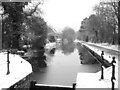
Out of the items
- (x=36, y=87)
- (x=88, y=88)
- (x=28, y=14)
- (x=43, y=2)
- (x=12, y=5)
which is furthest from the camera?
(x=43, y=2)

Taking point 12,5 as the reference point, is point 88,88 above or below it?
below

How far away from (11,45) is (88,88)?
617 inches

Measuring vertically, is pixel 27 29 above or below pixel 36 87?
above

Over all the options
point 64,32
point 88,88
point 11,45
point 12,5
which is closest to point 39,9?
point 12,5

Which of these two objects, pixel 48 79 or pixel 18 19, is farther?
pixel 18 19

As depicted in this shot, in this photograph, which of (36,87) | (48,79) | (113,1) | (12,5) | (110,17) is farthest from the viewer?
(110,17)

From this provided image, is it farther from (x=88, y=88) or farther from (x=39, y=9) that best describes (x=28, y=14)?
(x=88, y=88)

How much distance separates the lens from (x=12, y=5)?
18.4 m

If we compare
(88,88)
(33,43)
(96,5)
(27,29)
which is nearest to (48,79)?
(88,88)

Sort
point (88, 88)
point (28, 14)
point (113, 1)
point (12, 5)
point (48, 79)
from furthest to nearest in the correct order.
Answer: point (113, 1)
point (28, 14)
point (12, 5)
point (48, 79)
point (88, 88)

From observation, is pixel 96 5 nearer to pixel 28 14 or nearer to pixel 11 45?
pixel 28 14

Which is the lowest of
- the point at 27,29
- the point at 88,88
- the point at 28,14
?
the point at 88,88

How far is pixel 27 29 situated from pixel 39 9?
3293 mm

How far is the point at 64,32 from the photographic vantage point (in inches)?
3644
